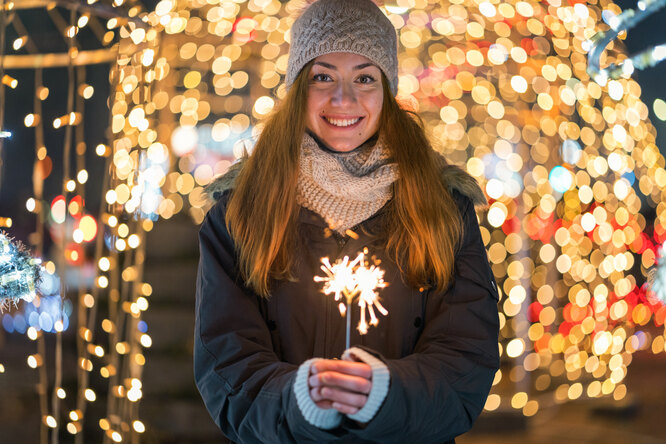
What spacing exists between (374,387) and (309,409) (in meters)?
0.13

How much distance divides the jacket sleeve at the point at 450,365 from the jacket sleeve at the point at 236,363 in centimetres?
15

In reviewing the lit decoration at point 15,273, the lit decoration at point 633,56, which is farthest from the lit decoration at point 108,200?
the lit decoration at point 633,56

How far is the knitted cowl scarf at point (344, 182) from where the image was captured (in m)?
1.72

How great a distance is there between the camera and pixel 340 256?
5.46 ft

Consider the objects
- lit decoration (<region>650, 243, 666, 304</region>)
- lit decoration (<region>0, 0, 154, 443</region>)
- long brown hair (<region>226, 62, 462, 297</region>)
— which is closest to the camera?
long brown hair (<region>226, 62, 462, 297</region>)

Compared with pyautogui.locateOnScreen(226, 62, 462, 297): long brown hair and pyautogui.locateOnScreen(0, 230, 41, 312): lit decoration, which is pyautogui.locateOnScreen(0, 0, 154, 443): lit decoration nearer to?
pyautogui.locateOnScreen(0, 230, 41, 312): lit decoration

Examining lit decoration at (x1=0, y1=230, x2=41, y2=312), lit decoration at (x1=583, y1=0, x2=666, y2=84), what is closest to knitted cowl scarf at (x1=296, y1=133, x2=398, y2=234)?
lit decoration at (x1=0, y1=230, x2=41, y2=312)

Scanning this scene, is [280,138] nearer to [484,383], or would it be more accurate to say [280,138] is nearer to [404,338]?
[404,338]

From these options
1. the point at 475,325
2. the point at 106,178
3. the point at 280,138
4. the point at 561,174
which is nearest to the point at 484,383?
the point at 475,325

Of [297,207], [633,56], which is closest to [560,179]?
[633,56]

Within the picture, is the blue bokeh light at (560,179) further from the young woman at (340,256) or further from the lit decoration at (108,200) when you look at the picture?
the young woman at (340,256)

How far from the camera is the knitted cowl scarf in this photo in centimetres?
172

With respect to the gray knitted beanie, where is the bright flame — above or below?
below

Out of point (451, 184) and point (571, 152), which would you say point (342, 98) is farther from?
point (571, 152)
